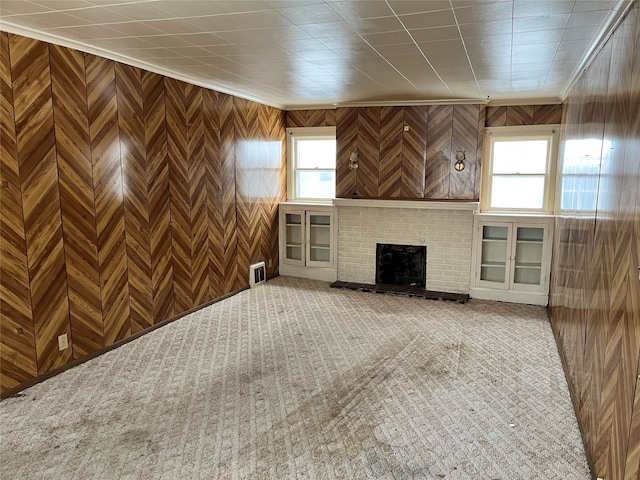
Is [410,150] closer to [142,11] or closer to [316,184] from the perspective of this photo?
[316,184]

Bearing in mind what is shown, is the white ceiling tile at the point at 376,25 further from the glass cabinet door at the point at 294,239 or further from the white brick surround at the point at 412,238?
the glass cabinet door at the point at 294,239

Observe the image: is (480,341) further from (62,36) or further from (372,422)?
(62,36)

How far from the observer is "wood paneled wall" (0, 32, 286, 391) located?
3.35m

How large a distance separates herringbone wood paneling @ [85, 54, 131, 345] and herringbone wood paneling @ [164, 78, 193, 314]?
2.40ft

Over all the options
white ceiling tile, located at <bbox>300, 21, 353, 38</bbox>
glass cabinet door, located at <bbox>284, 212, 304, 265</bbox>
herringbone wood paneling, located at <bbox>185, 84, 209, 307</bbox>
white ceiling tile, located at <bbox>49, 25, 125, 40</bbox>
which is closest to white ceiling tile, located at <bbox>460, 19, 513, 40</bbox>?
white ceiling tile, located at <bbox>300, 21, 353, 38</bbox>

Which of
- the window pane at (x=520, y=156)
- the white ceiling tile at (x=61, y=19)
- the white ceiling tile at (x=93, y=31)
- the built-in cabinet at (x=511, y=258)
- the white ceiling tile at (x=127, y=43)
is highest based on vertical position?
the white ceiling tile at (x=127, y=43)

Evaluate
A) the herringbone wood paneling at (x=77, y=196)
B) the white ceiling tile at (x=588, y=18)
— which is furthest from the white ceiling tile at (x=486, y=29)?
the herringbone wood paneling at (x=77, y=196)

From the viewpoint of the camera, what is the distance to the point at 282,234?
7332 millimetres

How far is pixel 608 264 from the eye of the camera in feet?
8.00

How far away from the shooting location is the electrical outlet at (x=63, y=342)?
374cm

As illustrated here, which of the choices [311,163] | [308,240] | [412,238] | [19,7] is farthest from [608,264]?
[311,163]

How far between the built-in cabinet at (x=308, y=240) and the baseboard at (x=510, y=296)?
211 cm

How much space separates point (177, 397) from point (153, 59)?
298cm

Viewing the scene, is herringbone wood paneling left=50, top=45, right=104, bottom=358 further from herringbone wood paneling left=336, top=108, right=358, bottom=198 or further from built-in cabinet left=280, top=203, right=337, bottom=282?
herringbone wood paneling left=336, top=108, right=358, bottom=198
